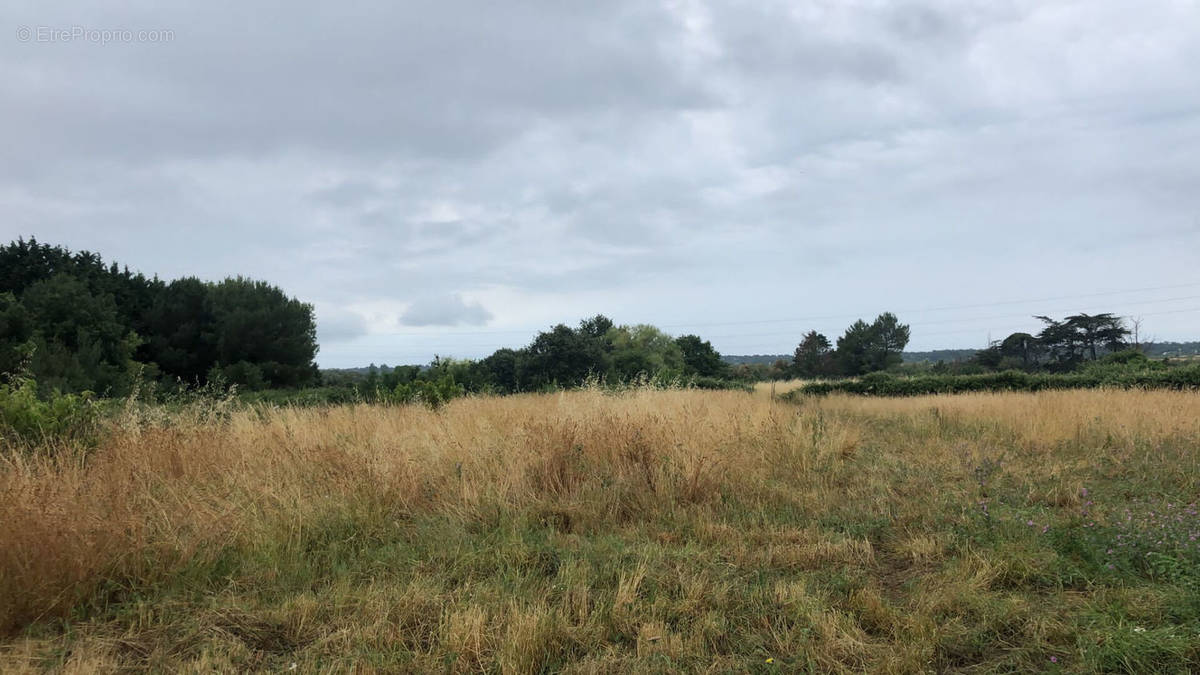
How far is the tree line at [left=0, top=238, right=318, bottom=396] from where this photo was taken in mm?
27422

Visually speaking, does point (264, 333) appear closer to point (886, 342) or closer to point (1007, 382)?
point (1007, 382)

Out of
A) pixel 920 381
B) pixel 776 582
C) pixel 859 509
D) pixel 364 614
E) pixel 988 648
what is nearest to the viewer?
pixel 988 648

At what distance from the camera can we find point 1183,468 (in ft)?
22.9

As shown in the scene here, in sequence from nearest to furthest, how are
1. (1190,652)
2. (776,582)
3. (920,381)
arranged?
(1190,652) < (776,582) < (920,381)

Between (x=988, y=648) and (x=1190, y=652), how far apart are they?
0.83 meters

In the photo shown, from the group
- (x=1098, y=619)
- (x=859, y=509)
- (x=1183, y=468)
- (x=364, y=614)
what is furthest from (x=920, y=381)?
(x=364, y=614)

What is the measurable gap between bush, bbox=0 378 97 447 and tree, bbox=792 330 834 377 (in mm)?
67878

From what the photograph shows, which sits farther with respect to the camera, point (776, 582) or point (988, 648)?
point (776, 582)

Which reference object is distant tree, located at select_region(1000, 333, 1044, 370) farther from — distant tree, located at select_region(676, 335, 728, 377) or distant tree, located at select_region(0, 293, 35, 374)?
distant tree, located at select_region(0, 293, 35, 374)

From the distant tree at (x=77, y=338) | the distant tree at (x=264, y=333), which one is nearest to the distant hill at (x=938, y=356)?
the distant tree at (x=264, y=333)

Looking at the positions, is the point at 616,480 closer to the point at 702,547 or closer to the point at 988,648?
the point at 702,547

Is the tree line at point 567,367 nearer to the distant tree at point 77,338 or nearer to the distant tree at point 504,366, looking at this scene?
the distant tree at point 504,366

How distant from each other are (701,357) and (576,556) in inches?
2406

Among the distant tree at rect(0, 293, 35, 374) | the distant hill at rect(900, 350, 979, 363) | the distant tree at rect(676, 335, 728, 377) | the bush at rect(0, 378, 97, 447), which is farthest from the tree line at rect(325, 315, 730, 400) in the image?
the distant hill at rect(900, 350, 979, 363)
